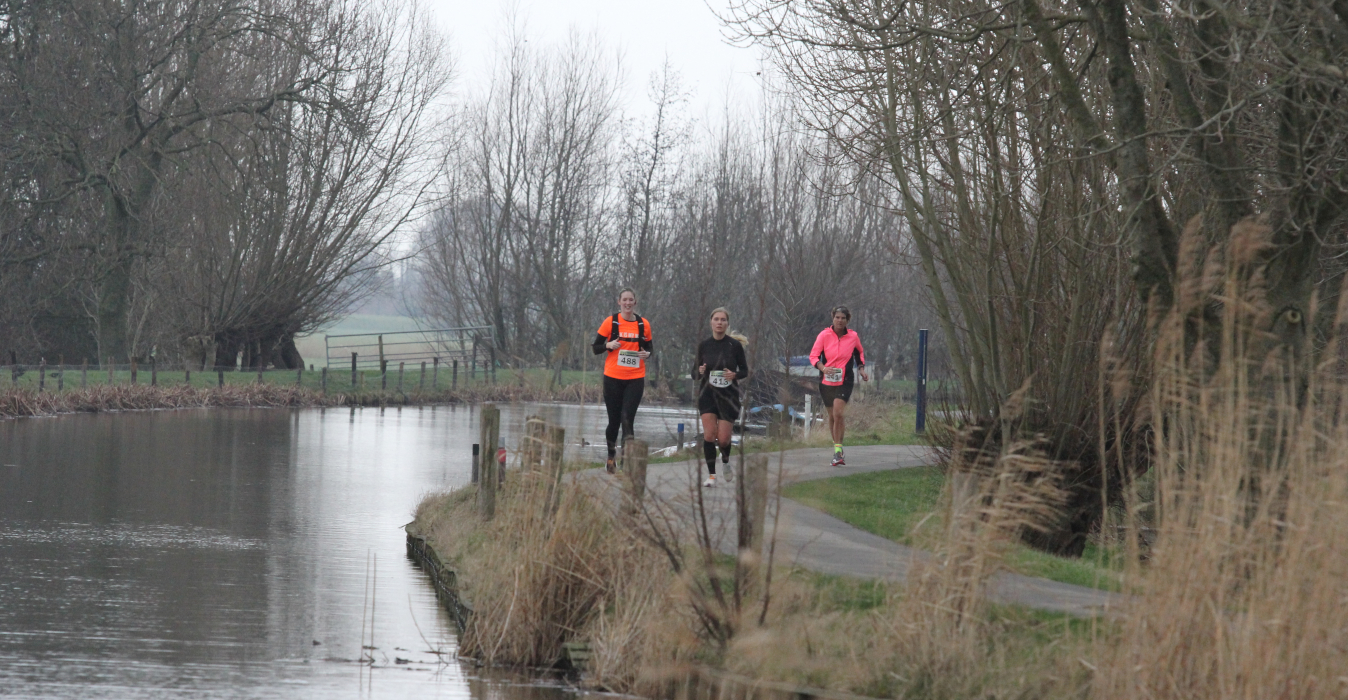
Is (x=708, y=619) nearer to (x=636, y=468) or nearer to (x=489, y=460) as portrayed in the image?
(x=636, y=468)

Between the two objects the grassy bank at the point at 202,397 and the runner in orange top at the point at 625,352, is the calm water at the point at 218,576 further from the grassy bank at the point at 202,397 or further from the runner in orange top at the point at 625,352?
the grassy bank at the point at 202,397

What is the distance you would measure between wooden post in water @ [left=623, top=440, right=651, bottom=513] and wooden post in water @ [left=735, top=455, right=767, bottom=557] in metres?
0.62

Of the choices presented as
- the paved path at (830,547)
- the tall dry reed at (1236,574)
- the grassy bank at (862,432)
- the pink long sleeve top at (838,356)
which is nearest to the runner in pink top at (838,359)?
the pink long sleeve top at (838,356)

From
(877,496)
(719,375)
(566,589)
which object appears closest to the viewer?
(566,589)

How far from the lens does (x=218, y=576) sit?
11695 millimetres

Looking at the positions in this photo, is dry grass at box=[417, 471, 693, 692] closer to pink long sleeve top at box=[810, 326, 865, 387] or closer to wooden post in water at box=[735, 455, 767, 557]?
wooden post in water at box=[735, 455, 767, 557]

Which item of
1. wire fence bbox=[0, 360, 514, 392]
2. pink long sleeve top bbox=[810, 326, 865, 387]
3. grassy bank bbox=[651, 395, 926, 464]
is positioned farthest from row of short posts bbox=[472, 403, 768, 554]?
wire fence bbox=[0, 360, 514, 392]

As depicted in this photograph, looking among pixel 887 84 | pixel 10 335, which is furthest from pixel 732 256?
pixel 887 84

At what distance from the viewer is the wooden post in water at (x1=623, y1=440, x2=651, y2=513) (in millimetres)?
8203

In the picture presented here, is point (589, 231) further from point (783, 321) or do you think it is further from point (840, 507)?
point (840, 507)

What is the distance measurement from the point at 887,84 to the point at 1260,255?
231 inches

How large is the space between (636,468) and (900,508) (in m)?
5.57

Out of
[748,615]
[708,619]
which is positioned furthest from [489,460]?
[748,615]

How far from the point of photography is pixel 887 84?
14742mm
